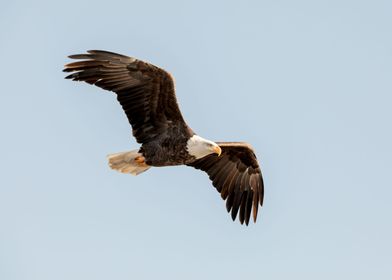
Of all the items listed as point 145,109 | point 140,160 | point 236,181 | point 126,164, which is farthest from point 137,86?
point 236,181

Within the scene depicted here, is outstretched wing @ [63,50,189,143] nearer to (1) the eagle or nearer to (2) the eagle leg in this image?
(1) the eagle

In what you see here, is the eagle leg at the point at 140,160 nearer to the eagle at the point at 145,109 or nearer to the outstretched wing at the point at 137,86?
the eagle at the point at 145,109

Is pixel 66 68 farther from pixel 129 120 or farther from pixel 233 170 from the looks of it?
pixel 233 170

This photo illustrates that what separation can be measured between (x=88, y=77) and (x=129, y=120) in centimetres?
96

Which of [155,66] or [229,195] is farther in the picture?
[229,195]

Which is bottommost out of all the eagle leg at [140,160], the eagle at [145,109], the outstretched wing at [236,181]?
the outstretched wing at [236,181]

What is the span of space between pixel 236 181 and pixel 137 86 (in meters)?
2.79

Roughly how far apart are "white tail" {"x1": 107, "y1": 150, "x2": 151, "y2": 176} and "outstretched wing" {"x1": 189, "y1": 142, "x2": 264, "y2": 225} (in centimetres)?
131

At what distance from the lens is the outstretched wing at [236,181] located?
15.0m


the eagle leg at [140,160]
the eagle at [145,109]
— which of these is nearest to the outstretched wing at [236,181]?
the eagle at [145,109]

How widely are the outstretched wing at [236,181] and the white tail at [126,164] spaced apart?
1.31 metres

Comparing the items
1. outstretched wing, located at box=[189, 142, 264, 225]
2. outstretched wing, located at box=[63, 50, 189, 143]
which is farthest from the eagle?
outstretched wing, located at box=[189, 142, 264, 225]

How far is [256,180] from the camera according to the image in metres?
15.1

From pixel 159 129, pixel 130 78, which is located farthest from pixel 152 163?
pixel 130 78
